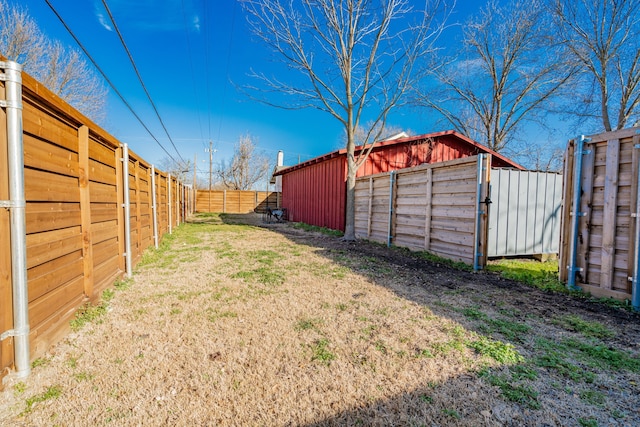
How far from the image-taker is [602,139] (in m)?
3.47

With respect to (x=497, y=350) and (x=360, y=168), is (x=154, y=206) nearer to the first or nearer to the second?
(x=360, y=168)

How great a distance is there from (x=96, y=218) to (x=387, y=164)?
9.30 metres

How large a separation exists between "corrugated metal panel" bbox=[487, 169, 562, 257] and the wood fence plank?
1802 mm

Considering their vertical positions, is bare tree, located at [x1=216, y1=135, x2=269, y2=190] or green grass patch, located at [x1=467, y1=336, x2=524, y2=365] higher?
bare tree, located at [x1=216, y1=135, x2=269, y2=190]

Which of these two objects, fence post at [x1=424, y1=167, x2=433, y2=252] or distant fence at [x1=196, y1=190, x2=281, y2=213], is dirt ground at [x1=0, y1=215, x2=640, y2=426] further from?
distant fence at [x1=196, y1=190, x2=281, y2=213]

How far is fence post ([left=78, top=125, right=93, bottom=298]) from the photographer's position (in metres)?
2.60

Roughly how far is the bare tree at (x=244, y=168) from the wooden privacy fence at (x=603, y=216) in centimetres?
3365

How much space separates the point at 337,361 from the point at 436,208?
4.56m

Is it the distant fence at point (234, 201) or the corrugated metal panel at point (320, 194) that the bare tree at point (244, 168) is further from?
the corrugated metal panel at point (320, 194)

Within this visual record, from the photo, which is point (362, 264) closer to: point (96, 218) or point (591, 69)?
point (96, 218)

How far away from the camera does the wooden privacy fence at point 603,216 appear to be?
3145mm

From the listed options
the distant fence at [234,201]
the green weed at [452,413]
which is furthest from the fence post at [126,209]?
the distant fence at [234,201]

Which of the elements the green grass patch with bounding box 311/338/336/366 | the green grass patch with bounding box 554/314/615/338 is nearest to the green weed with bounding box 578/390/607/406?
the green grass patch with bounding box 554/314/615/338

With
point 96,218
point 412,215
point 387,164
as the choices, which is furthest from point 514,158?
point 96,218
